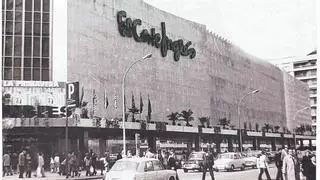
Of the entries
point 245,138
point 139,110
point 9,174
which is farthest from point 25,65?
point 9,174

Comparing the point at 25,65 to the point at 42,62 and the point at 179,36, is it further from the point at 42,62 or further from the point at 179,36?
the point at 179,36

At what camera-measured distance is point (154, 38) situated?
29328mm

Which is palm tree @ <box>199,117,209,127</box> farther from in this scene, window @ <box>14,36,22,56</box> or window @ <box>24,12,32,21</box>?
window @ <box>14,36,22,56</box>

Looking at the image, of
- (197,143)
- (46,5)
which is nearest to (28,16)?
(46,5)

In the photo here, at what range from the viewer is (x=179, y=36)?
1149 inches

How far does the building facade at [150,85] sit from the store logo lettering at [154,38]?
0.06 metres

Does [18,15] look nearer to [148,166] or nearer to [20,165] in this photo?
[20,165]

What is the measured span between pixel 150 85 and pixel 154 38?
3.17m

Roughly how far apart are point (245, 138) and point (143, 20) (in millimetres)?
12053

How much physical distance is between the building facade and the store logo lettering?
57 millimetres

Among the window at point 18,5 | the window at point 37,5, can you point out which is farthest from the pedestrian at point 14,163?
the window at point 37,5

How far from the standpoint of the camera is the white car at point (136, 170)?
32.8ft

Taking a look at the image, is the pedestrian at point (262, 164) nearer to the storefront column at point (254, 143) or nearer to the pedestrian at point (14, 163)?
the storefront column at point (254, 143)

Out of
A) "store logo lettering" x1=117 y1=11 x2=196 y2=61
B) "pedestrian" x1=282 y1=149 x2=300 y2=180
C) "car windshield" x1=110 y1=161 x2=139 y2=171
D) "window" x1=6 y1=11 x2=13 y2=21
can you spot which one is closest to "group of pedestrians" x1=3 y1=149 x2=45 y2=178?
"car windshield" x1=110 y1=161 x2=139 y2=171
